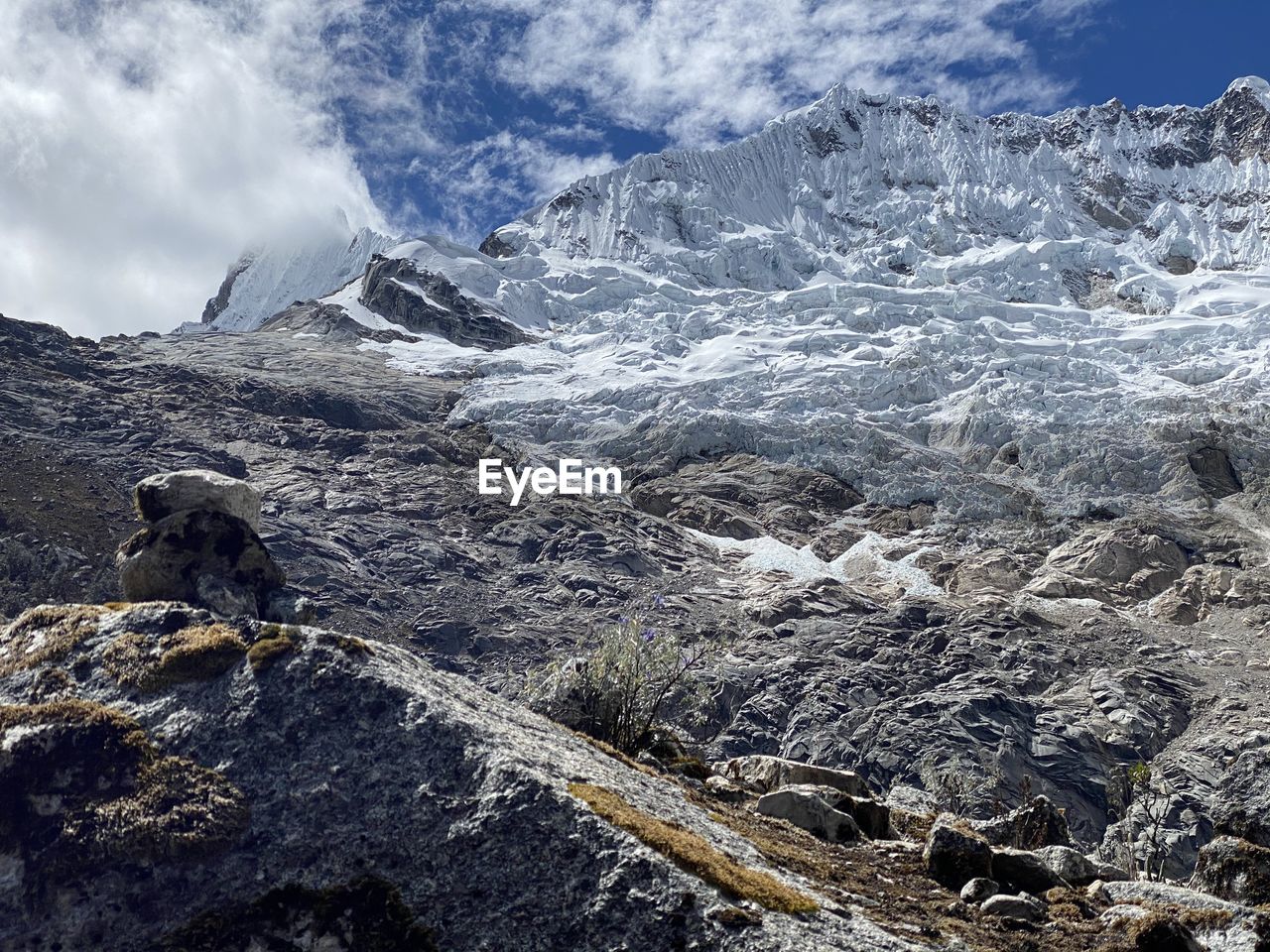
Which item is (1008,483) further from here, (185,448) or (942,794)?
(185,448)

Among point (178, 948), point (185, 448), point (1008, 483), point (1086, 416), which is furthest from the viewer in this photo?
point (1086, 416)

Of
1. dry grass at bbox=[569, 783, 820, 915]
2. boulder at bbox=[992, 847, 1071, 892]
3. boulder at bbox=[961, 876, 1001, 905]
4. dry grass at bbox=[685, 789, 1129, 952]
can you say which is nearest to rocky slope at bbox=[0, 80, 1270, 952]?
boulder at bbox=[992, 847, 1071, 892]

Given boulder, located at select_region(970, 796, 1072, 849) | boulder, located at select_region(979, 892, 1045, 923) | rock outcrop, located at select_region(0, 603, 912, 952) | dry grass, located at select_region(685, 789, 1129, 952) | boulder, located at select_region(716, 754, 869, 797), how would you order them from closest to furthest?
1. rock outcrop, located at select_region(0, 603, 912, 952)
2. dry grass, located at select_region(685, 789, 1129, 952)
3. boulder, located at select_region(979, 892, 1045, 923)
4. boulder, located at select_region(970, 796, 1072, 849)
5. boulder, located at select_region(716, 754, 869, 797)

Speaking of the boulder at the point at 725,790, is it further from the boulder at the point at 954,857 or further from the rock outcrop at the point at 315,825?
the rock outcrop at the point at 315,825

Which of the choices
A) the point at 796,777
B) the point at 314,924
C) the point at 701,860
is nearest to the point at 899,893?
the point at 701,860

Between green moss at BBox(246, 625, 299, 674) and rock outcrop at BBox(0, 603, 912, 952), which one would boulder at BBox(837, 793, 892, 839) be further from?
green moss at BBox(246, 625, 299, 674)

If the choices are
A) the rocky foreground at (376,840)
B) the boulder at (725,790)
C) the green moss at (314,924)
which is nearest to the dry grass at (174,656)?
the rocky foreground at (376,840)

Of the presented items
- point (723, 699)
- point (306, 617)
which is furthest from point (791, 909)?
point (723, 699)
